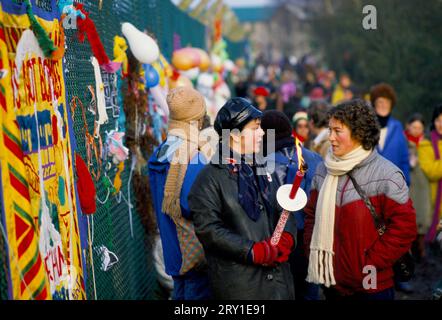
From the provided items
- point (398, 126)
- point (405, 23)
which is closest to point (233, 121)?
point (398, 126)

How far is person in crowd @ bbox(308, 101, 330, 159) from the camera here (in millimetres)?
6184

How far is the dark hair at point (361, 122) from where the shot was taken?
423 centimetres

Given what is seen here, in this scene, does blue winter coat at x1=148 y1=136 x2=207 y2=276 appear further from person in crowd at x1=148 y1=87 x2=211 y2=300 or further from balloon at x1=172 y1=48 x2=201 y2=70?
balloon at x1=172 y1=48 x2=201 y2=70

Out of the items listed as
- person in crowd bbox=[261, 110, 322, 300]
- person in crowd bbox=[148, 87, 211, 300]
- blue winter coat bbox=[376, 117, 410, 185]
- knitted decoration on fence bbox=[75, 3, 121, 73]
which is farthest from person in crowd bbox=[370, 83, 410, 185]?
knitted decoration on fence bbox=[75, 3, 121, 73]

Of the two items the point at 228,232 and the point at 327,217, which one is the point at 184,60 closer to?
the point at 327,217

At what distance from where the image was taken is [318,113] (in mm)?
6602

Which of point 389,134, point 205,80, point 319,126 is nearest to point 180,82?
point 319,126

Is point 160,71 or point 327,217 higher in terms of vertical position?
point 160,71

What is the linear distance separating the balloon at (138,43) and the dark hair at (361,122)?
2362 millimetres

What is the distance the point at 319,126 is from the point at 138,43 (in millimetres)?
1852

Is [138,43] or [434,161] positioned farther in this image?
[434,161]

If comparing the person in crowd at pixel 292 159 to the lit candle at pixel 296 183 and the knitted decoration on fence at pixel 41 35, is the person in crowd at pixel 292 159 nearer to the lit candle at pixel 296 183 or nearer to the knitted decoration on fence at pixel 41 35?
the lit candle at pixel 296 183

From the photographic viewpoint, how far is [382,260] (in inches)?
159
